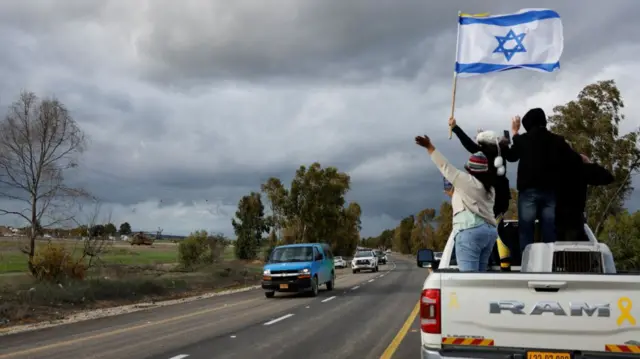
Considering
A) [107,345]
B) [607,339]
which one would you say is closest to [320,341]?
[107,345]

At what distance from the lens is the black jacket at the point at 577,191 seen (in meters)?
6.49

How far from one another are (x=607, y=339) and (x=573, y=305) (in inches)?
13.6

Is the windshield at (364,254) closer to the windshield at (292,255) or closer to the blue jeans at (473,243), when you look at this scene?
the windshield at (292,255)

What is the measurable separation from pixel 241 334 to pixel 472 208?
732cm

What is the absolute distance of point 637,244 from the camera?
23328mm

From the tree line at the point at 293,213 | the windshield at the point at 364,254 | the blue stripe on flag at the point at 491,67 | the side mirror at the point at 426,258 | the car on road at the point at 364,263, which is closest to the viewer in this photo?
the side mirror at the point at 426,258

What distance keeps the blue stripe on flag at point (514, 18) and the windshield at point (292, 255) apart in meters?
13.5

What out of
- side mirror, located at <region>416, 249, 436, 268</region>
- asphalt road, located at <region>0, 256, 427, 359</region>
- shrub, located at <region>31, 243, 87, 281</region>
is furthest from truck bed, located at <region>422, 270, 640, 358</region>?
shrub, located at <region>31, 243, 87, 281</region>

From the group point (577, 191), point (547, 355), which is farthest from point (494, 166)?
point (547, 355)

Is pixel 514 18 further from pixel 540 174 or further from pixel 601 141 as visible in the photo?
pixel 601 141

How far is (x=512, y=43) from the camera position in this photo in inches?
384

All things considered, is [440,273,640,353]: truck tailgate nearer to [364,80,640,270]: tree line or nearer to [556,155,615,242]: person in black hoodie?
[556,155,615,242]: person in black hoodie

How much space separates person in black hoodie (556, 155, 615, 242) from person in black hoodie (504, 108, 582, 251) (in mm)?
93

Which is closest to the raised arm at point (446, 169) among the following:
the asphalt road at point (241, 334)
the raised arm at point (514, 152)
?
the raised arm at point (514, 152)
